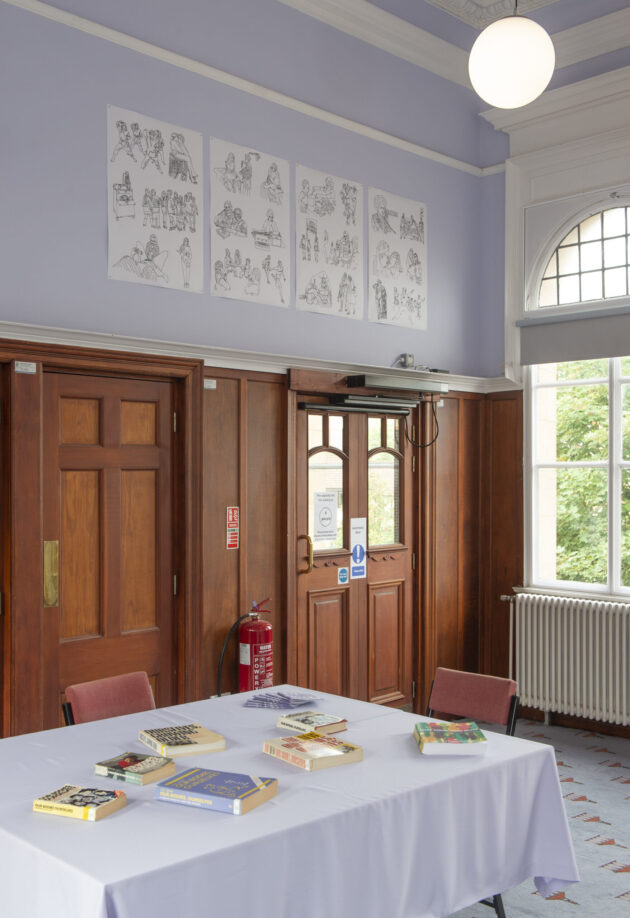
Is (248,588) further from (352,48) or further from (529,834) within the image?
(352,48)

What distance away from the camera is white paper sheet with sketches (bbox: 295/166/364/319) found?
597 cm

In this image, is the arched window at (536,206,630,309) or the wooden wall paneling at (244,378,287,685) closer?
the wooden wall paneling at (244,378,287,685)

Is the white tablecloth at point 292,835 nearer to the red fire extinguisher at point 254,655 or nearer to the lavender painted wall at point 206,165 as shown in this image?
the red fire extinguisher at point 254,655

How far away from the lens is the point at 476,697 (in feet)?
12.8

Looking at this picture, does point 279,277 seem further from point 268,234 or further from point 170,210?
point 170,210

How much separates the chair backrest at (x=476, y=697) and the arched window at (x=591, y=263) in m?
3.65

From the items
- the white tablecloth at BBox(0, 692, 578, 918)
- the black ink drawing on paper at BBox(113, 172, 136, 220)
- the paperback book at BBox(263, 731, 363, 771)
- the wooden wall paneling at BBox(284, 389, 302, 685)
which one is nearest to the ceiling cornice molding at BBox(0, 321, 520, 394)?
the wooden wall paneling at BBox(284, 389, 302, 685)

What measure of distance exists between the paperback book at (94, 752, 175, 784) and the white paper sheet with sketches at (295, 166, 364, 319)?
12.1 feet

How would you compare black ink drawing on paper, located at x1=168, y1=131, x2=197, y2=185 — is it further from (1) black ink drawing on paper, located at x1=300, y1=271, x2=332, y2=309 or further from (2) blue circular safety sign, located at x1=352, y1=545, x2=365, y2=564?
(2) blue circular safety sign, located at x1=352, y1=545, x2=365, y2=564

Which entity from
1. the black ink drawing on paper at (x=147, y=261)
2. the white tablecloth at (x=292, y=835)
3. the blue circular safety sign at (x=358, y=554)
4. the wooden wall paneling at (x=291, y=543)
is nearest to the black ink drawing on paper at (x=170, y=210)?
the black ink drawing on paper at (x=147, y=261)

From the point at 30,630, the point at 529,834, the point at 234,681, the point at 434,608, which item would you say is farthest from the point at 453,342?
the point at 529,834

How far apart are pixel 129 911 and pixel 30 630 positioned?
2.71 meters

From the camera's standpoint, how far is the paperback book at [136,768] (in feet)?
8.95

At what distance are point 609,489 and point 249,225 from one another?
10.4 ft
